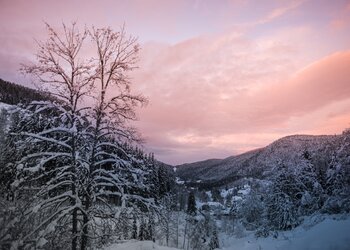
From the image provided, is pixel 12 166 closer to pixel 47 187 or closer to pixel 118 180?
pixel 47 187

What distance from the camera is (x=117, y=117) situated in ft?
47.9

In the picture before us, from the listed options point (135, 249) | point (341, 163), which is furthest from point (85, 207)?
point (341, 163)

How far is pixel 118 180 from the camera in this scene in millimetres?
13594

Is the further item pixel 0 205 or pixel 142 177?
pixel 142 177

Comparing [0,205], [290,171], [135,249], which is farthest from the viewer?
[290,171]

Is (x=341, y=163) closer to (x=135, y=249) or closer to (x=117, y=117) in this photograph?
(x=135, y=249)

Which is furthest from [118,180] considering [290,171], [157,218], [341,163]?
[290,171]

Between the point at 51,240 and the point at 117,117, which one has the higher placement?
the point at 117,117

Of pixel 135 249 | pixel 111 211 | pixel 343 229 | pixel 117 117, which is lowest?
pixel 135 249

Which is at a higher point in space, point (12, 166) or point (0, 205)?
point (12, 166)

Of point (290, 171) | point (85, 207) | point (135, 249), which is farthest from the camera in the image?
point (290, 171)

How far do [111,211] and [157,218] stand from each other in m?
2.09

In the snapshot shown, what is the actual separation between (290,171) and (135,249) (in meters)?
21.6

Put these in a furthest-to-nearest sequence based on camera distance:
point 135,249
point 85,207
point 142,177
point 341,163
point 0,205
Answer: point 341,163
point 135,249
point 142,177
point 85,207
point 0,205
